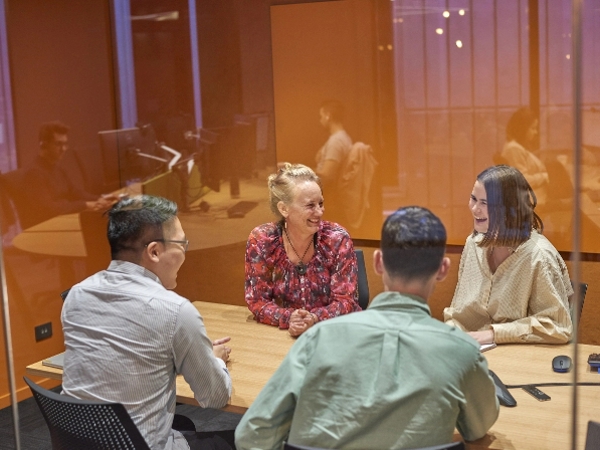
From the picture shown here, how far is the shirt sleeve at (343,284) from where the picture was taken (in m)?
2.33

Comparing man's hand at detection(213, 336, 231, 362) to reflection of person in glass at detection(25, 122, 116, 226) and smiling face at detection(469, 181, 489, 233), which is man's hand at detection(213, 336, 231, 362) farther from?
smiling face at detection(469, 181, 489, 233)

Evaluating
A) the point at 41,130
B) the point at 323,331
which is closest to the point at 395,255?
the point at 323,331

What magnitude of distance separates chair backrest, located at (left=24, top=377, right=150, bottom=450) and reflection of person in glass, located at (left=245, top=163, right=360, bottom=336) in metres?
0.59

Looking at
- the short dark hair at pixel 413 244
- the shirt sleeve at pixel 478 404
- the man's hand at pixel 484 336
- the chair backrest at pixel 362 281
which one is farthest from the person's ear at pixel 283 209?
the shirt sleeve at pixel 478 404

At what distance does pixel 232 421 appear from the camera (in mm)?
2391

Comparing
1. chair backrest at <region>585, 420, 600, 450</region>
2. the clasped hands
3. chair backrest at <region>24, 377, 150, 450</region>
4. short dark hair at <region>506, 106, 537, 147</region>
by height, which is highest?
short dark hair at <region>506, 106, 537, 147</region>

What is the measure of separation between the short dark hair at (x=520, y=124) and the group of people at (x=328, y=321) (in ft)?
0.31

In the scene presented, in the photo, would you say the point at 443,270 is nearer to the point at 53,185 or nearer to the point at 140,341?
the point at 140,341

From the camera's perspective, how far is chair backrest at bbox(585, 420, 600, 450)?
2.17 meters

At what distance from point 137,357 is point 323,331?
2.25 feet

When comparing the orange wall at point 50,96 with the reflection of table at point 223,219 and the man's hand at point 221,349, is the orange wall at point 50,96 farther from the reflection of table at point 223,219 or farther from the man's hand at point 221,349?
A: the man's hand at point 221,349

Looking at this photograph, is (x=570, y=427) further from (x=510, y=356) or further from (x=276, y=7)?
(x=276, y=7)

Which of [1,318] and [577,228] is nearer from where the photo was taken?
[577,228]

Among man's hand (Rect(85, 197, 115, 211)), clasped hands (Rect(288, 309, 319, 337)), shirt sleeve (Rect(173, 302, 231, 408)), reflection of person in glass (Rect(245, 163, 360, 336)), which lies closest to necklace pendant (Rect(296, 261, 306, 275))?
reflection of person in glass (Rect(245, 163, 360, 336))
